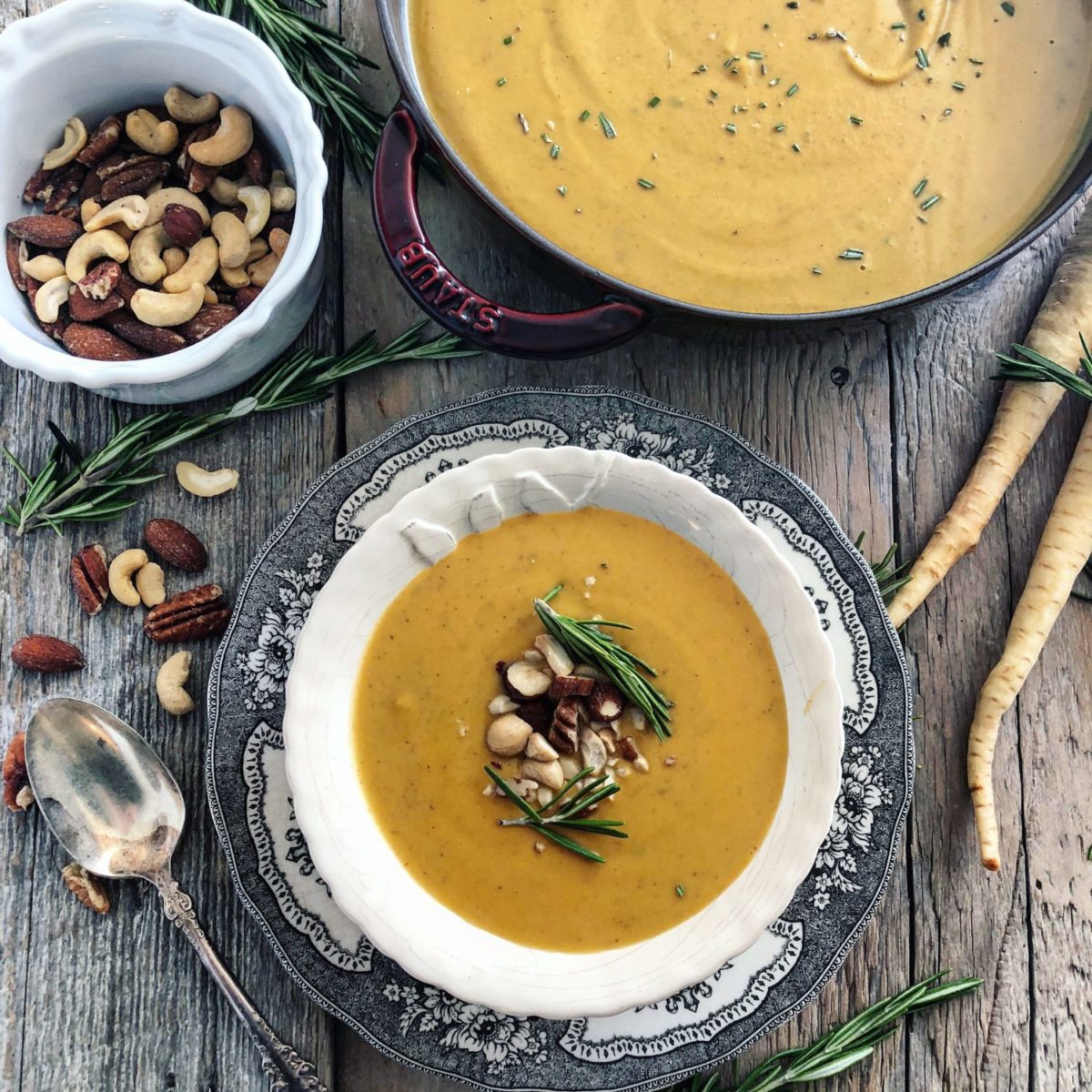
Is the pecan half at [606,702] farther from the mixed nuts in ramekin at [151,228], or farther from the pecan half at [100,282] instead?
the pecan half at [100,282]

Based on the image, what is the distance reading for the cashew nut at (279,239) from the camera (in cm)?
176

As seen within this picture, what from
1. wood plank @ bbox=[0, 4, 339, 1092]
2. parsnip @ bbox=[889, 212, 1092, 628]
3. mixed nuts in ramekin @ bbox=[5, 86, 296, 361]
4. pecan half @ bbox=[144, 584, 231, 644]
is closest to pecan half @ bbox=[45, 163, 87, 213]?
mixed nuts in ramekin @ bbox=[5, 86, 296, 361]

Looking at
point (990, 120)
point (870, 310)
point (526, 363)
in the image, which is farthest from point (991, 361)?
point (526, 363)

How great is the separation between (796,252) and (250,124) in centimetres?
89

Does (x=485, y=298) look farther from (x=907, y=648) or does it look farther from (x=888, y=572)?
(x=907, y=648)

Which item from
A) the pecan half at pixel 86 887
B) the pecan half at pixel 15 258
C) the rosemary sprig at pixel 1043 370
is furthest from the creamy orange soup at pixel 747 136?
the pecan half at pixel 86 887

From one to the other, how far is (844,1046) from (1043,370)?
114 cm

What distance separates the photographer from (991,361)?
1.92 m

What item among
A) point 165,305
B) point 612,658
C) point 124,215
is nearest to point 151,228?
point 124,215

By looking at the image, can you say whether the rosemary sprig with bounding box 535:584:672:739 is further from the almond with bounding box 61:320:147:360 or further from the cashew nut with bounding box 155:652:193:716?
the almond with bounding box 61:320:147:360

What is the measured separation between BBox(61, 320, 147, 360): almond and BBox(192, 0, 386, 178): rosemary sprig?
487 mm

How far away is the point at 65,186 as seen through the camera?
178 cm

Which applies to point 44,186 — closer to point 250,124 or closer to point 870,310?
point 250,124

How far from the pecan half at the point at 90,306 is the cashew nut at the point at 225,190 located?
229mm
